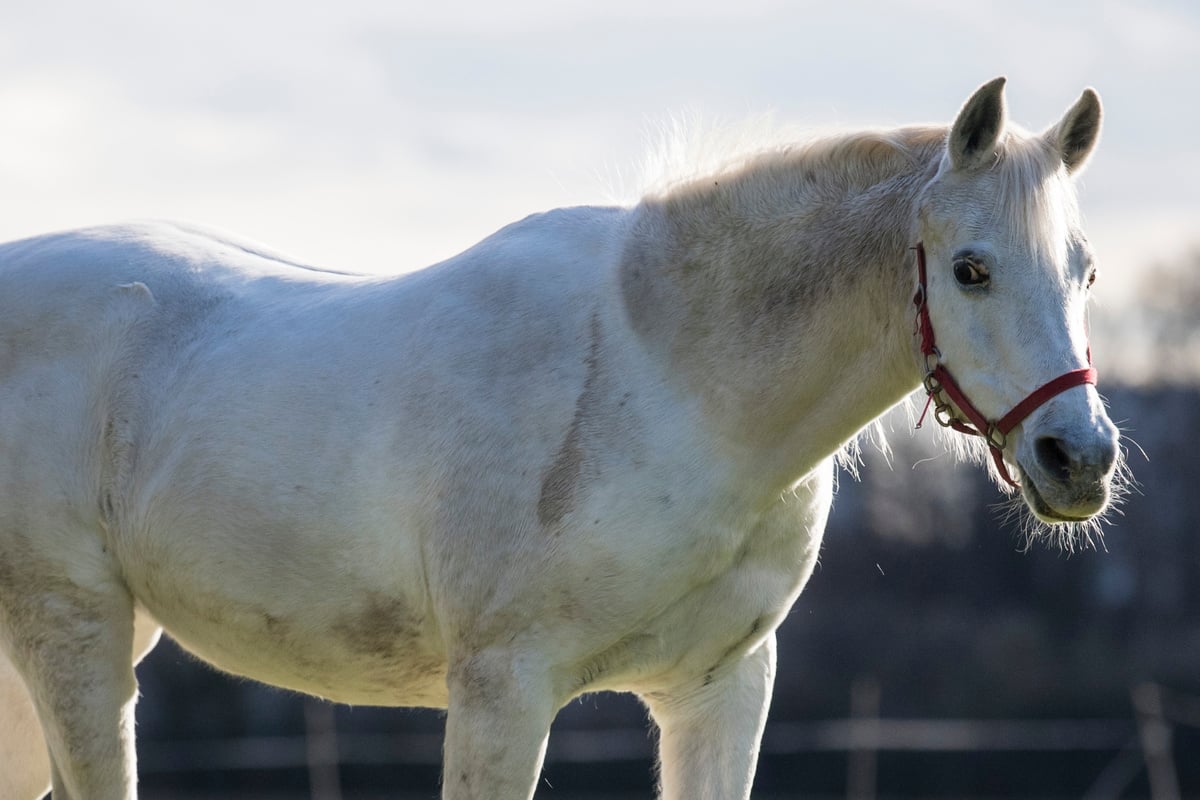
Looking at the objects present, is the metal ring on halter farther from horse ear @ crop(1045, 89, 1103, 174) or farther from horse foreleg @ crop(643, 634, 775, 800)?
horse foreleg @ crop(643, 634, 775, 800)

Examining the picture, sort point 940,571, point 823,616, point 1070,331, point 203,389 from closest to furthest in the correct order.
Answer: point 1070,331 → point 203,389 → point 823,616 → point 940,571

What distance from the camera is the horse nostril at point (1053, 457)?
2906mm

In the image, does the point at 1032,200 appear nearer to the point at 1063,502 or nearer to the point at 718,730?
the point at 1063,502

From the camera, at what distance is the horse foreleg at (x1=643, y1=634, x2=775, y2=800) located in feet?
12.2

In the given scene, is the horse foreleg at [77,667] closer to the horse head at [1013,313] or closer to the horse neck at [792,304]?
the horse neck at [792,304]

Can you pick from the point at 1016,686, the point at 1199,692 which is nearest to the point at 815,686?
the point at 1016,686

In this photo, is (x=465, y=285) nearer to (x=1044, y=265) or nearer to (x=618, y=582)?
(x=618, y=582)

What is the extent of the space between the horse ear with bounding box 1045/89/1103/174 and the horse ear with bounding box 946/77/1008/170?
0.26 metres

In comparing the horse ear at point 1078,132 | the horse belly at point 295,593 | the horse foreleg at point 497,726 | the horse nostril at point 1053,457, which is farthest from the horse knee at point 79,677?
the horse ear at point 1078,132

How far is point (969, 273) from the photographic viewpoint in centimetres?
308

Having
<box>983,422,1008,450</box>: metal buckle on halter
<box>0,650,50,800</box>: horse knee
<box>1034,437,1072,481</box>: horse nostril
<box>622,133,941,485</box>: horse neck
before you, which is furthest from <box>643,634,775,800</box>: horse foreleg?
<box>0,650,50,800</box>: horse knee

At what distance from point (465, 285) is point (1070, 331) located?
1.50 meters

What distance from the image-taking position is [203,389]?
3.82 metres

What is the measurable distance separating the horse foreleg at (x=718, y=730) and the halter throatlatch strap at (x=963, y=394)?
0.90 meters
